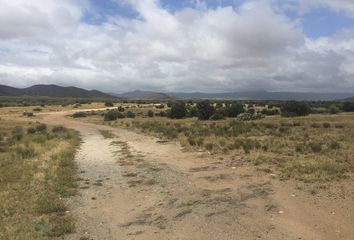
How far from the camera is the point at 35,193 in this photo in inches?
527

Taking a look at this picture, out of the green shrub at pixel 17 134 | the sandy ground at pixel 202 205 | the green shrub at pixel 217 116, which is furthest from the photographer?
the green shrub at pixel 217 116

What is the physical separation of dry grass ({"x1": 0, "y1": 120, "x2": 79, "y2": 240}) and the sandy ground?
41cm

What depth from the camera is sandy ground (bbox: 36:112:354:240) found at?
960 centimetres

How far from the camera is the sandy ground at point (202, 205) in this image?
9.60 m

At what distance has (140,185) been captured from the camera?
1494cm

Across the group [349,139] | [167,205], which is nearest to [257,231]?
[167,205]

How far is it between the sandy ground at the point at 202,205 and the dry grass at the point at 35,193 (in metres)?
0.41

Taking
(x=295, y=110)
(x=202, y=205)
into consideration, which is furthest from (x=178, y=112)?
(x=202, y=205)

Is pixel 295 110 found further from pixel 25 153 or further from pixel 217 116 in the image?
pixel 25 153

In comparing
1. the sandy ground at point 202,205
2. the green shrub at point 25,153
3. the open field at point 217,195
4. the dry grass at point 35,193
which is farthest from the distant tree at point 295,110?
the sandy ground at point 202,205

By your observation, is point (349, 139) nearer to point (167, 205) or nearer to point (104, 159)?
point (104, 159)

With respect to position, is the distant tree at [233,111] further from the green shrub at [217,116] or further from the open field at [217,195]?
the open field at [217,195]

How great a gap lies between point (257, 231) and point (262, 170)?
7.34m

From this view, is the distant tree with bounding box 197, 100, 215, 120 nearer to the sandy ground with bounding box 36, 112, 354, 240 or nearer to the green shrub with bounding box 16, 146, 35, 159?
the green shrub with bounding box 16, 146, 35, 159
